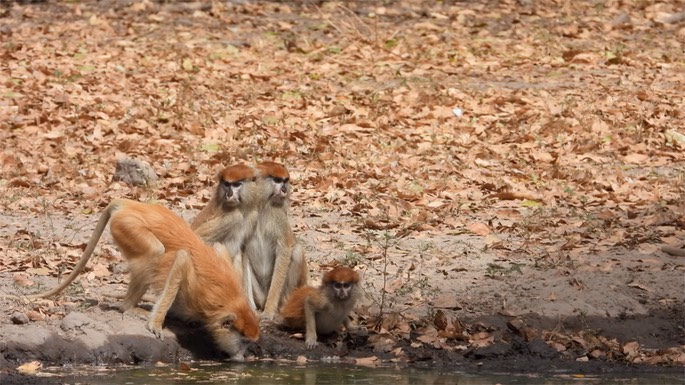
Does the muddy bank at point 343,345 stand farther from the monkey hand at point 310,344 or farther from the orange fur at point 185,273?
the orange fur at point 185,273

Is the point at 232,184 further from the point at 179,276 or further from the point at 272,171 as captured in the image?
the point at 179,276

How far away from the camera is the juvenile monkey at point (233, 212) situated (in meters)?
9.57

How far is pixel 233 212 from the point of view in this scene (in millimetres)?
9648

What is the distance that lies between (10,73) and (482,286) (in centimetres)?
948

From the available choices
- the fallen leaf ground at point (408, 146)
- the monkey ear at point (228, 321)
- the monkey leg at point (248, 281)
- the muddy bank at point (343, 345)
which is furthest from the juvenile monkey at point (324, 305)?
the monkey ear at point (228, 321)

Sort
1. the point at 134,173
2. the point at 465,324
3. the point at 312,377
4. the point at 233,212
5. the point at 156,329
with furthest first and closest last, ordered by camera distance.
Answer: the point at 134,173 < the point at 233,212 < the point at 465,324 < the point at 156,329 < the point at 312,377

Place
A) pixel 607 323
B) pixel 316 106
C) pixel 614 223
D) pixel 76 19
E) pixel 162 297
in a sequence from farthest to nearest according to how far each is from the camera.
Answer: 1. pixel 76 19
2. pixel 316 106
3. pixel 614 223
4. pixel 607 323
5. pixel 162 297

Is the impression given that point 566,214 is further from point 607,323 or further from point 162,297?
point 162,297

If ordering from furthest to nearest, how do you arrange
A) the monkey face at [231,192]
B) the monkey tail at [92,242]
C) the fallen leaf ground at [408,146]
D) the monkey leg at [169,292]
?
the fallen leaf ground at [408,146] < the monkey face at [231,192] < the monkey tail at [92,242] < the monkey leg at [169,292]

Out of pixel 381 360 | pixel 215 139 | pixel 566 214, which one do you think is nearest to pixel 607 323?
pixel 381 360

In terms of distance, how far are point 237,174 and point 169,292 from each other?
124cm

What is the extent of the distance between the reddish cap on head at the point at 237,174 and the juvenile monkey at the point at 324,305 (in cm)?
99

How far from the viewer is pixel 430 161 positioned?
14039 mm

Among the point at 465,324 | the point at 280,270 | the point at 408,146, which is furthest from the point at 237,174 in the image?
the point at 408,146
